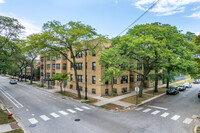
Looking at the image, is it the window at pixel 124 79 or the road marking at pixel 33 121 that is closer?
the road marking at pixel 33 121

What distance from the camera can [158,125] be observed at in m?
10.5

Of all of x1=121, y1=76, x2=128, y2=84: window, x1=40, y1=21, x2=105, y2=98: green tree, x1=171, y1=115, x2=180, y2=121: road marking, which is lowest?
x1=171, y1=115, x2=180, y2=121: road marking

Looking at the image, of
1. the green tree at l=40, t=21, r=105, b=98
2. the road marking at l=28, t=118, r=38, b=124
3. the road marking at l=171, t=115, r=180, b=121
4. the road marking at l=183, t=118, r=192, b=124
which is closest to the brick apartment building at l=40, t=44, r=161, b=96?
the green tree at l=40, t=21, r=105, b=98

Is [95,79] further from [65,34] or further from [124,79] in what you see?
[65,34]

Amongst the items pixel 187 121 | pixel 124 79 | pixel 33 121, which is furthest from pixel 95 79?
pixel 187 121

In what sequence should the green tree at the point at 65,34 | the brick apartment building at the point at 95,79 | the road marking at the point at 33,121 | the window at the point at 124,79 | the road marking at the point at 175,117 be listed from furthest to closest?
the window at the point at 124,79 < the brick apartment building at the point at 95,79 < the green tree at the point at 65,34 < the road marking at the point at 175,117 < the road marking at the point at 33,121

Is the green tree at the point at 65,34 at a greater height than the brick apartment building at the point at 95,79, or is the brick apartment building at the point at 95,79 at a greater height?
the green tree at the point at 65,34

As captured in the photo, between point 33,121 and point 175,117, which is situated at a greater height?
point 33,121

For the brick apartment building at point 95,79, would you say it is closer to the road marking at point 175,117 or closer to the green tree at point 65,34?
the green tree at point 65,34

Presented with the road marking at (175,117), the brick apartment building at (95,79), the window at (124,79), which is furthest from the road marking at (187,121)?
the window at (124,79)

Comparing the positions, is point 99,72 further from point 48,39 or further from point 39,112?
point 39,112

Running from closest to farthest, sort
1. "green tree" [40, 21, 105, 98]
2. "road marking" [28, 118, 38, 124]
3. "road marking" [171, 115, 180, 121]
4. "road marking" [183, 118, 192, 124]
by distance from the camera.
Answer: "road marking" [28, 118, 38, 124], "road marking" [183, 118, 192, 124], "road marking" [171, 115, 180, 121], "green tree" [40, 21, 105, 98]

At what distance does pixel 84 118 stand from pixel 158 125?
7.05 metres

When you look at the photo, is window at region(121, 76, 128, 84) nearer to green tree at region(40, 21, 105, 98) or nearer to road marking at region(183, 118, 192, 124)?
green tree at region(40, 21, 105, 98)
